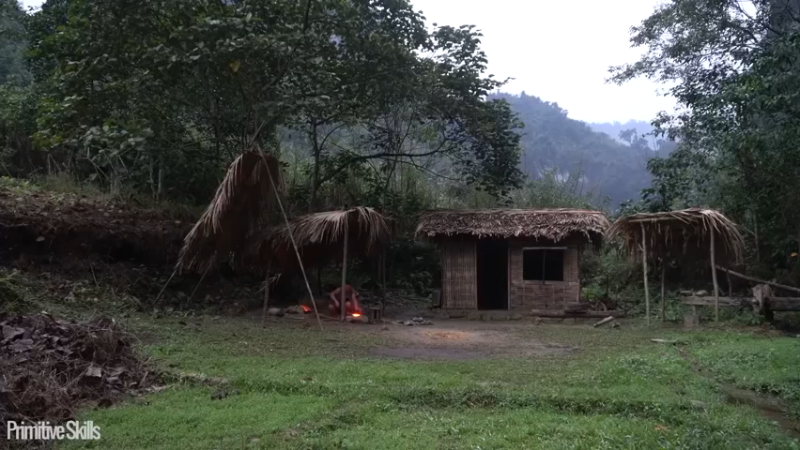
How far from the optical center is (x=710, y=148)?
46.3ft

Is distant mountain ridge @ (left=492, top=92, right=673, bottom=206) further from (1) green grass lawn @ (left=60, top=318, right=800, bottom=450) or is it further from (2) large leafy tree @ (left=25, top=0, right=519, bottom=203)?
(1) green grass lawn @ (left=60, top=318, right=800, bottom=450)

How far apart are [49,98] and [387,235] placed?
705 centimetres

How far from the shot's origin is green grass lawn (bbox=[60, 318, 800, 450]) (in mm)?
4805

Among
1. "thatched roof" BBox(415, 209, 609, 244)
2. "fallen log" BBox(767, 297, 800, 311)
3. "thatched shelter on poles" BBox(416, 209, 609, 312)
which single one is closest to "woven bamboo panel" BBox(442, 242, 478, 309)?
"thatched shelter on poles" BBox(416, 209, 609, 312)

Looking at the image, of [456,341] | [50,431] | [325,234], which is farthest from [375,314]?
[50,431]

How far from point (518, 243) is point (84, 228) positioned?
31.8 feet

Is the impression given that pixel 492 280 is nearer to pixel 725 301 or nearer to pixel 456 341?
pixel 725 301

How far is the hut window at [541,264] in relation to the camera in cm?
1619

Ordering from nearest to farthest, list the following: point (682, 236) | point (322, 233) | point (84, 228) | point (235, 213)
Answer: point (84, 228) → point (235, 213) → point (322, 233) → point (682, 236)

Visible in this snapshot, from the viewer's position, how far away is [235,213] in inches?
459

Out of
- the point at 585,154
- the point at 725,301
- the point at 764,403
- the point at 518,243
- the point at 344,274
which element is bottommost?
the point at 764,403

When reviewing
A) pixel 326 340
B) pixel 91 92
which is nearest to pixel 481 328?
pixel 326 340

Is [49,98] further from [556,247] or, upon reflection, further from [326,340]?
[556,247]

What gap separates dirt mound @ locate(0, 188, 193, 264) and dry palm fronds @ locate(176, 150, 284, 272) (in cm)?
107
